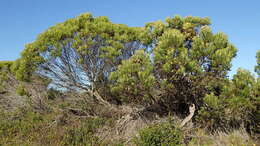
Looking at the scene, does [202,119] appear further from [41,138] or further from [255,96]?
[41,138]

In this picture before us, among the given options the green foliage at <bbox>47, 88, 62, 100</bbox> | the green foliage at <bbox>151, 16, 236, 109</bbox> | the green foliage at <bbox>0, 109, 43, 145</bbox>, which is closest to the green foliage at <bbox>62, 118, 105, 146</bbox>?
the green foliage at <bbox>0, 109, 43, 145</bbox>

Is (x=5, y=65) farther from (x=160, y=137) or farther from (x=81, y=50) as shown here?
(x=160, y=137)

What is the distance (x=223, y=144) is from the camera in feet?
16.2

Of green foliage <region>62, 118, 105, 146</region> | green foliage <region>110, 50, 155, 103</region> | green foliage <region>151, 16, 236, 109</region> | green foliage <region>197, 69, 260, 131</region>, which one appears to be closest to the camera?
green foliage <region>110, 50, 155, 103</region>

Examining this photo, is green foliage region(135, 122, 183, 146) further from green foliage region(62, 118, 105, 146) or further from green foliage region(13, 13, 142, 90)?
green foliage region(13, 13, 142, 90)

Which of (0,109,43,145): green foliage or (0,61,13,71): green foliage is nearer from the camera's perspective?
(0,109,43,145): green foliage

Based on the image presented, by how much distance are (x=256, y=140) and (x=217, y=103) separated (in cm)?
143

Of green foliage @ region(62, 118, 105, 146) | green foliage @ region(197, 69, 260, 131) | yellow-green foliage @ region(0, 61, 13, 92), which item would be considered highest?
yellow-green foliage @ region(0, 61, 13, 92)

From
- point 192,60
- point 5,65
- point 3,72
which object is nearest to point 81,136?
point 192,60

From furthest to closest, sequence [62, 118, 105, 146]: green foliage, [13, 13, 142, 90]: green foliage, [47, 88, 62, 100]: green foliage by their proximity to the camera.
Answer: [47, 88, 62, 100]: green foliage → [13, 13, 142, 90]: green foliage → [62, 118, 105, 146]: green foliage

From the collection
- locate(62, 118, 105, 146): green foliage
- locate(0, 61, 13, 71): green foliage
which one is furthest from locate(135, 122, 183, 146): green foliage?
locate(0, 61, 13, 71): green foliage

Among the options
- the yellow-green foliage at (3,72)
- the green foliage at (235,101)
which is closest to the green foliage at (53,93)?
the yellow-green foliage at (3,72)

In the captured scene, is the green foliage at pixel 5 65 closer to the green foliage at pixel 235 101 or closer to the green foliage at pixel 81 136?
the green foliage at pixel 81 136

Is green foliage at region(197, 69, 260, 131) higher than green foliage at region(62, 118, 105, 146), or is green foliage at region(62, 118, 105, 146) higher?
green foliage at region(197, 69, 260, 131)
